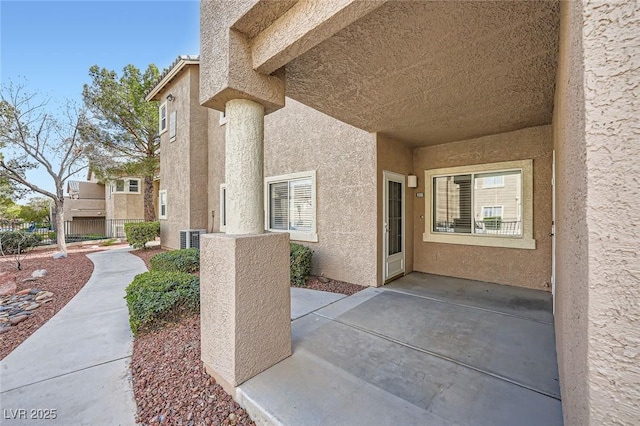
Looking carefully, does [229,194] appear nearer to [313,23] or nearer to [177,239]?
[313,23]

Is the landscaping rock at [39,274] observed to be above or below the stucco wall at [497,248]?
below

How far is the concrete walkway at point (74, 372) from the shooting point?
2.29 m

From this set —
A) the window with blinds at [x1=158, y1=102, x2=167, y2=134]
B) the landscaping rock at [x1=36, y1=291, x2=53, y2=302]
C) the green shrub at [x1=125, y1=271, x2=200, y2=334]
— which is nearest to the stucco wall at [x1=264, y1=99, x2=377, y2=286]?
the green shrub at [x1=125, y1=271, x2=200, y2=334]

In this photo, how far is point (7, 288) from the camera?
562cm

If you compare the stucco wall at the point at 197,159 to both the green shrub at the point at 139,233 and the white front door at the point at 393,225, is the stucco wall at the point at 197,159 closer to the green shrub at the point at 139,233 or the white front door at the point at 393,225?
the green shrub at the point at 139,233

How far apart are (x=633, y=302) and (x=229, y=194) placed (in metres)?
2.77

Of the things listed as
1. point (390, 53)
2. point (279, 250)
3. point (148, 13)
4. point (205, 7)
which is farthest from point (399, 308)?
point (148, 13)

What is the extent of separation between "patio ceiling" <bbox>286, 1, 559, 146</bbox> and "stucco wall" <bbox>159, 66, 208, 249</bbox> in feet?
25.3

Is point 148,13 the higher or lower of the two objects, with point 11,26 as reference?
higher

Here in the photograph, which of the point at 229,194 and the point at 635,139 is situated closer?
the point at 635,139

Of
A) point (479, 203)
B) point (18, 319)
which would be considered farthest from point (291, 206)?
point (18, 319)

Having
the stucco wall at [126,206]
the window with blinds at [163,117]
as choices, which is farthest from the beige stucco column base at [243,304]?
the stucco wall at [126,206]

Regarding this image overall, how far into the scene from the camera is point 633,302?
86 cm

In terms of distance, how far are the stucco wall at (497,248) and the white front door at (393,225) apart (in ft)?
2.22
